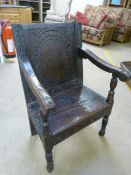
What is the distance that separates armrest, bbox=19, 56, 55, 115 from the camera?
0.74 meters

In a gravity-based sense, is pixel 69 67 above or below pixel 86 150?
above

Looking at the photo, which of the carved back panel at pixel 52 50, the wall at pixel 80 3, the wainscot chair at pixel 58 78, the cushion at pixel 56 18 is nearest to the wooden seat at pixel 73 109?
the wainscot chair at pixel 58 78

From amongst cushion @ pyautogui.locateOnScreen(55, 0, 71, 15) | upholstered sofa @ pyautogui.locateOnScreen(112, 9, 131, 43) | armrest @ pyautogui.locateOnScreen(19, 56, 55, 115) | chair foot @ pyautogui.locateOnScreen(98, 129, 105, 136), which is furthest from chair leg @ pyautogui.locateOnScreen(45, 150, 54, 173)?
cushion @ pyautogui.locateOnScreen(55, 0, 71, 15)

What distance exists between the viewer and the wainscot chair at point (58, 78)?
985 mm

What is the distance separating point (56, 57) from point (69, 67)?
6.1 inches

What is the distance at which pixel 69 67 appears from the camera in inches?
52.5

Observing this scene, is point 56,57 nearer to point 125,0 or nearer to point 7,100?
point 7,100

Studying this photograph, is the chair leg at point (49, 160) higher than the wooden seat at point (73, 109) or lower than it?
lower

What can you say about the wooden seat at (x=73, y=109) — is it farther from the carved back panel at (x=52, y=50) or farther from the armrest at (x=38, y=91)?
the armrest at (x=38, y=91)

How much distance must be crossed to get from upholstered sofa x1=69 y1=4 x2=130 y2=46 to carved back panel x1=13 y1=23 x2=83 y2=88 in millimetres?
2758

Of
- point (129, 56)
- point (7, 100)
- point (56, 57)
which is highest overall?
point (56, 57)

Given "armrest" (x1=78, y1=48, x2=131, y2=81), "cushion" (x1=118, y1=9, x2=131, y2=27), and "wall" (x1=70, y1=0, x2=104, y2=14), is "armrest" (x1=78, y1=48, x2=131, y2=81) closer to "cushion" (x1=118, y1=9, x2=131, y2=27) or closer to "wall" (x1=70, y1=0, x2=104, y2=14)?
"cushion" (x1=118, y1=9, x2=131, y2=27)

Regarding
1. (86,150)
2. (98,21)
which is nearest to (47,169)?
(86,150)

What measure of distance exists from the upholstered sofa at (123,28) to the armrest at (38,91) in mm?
3844
